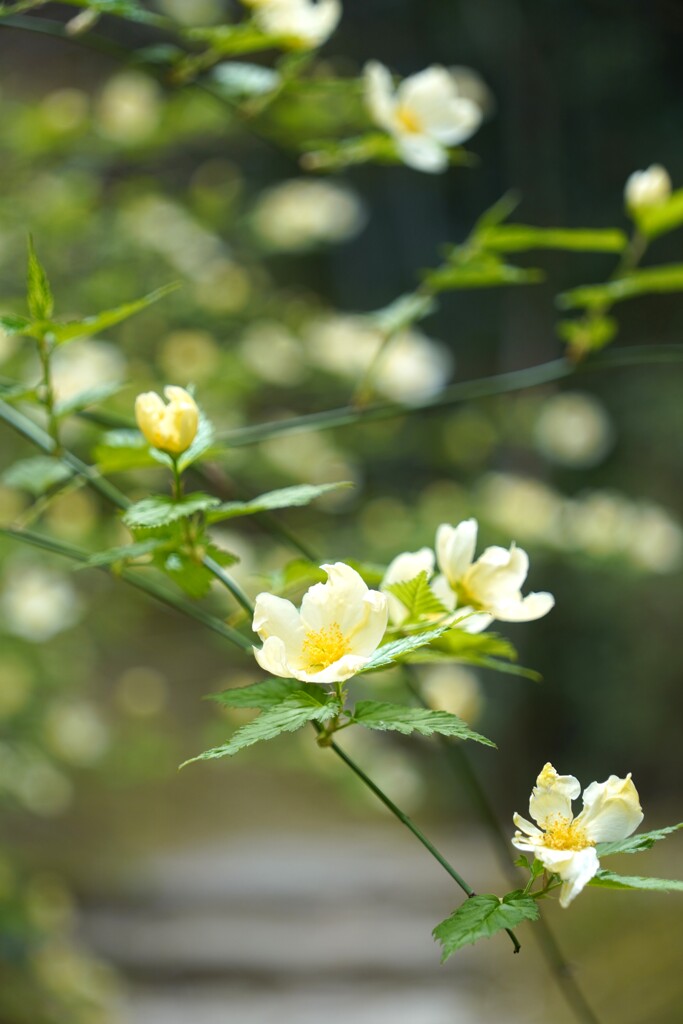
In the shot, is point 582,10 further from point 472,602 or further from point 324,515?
point 472,602

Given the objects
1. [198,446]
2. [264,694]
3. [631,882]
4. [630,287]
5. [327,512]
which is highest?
[327,512]

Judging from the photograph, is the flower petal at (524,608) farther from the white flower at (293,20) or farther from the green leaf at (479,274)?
the white flower at (293,20)

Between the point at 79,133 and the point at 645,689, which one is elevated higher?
the point at 79,133

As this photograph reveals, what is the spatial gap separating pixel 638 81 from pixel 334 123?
2180mm

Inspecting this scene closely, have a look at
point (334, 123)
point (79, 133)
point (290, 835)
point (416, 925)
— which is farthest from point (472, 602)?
point (290, 835)

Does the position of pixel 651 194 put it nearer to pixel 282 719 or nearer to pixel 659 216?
pixel 659 216

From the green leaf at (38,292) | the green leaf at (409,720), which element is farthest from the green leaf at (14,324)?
the green leaf at (409,720)

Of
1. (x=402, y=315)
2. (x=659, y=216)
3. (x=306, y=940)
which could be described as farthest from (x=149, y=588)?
(x=306, y=940)

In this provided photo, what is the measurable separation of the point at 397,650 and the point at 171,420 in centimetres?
15

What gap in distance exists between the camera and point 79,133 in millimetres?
1726

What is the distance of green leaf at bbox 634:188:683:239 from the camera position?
0.76m

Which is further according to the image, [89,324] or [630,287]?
[630,287]

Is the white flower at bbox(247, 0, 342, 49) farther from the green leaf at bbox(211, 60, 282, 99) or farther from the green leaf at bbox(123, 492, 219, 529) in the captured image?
the green leaf at bbox(123, 492, 219, 529)

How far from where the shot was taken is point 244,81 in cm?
75
